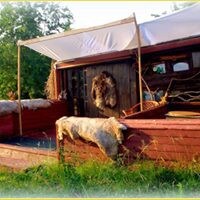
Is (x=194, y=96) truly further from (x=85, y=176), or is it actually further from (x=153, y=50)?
(x=85, y=176)

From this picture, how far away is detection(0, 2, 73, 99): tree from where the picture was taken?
78.8 feet

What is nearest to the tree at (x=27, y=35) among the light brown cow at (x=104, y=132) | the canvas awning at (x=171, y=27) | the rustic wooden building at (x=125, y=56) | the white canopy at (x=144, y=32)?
the rustic wooden building at (x=125, y=56)

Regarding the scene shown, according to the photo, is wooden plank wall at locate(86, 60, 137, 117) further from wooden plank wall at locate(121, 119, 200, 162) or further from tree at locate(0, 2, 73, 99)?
tree at locate(0, 2, 73, 99)

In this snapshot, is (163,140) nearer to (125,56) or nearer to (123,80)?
(125,56)

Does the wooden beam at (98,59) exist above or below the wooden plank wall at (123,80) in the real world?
above

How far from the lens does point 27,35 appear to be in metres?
25.4

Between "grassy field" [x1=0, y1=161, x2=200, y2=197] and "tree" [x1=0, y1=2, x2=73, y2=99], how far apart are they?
744 inches

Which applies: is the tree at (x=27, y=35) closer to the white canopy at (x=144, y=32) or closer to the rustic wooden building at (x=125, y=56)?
the rustic wooden building at (x=125, y=56)

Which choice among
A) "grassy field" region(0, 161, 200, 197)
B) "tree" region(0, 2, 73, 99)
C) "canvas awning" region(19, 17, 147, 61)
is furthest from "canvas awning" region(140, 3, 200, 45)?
"tree" region(0, 2, 73, 99)

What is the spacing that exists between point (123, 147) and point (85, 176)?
673mm

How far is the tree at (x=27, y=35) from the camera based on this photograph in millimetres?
24016

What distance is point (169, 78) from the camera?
9273 mm

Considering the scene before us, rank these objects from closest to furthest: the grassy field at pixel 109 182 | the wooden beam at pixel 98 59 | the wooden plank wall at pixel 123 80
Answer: the grassy field at pixel 109 182
the wooden beam at pixel 98 59
the wooden plank wall at pixel 123 80

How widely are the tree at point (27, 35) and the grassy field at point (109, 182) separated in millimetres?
18890
